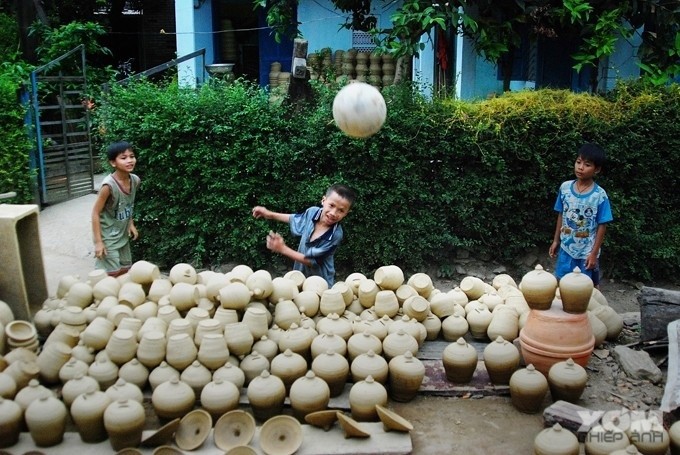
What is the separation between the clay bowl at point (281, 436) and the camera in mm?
3771

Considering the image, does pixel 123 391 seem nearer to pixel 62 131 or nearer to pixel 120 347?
pixel 120 347

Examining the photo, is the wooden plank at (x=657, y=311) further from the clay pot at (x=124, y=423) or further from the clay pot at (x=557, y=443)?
the clay pot at (x=124, y=423)

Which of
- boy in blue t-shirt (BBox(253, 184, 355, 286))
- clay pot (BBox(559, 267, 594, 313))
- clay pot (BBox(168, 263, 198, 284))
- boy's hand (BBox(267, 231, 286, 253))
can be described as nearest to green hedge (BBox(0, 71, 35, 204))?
clay pot (BBox(168, 263, 198, 284))

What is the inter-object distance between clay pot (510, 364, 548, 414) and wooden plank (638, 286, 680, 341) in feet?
4.69

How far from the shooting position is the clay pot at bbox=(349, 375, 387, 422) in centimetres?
409

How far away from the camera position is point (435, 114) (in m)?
7.09

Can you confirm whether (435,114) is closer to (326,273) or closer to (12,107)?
(326,273)

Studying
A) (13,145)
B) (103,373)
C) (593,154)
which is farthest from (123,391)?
(13,145)

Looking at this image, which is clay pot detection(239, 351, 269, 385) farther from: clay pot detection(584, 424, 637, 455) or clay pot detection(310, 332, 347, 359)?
clay pot detection(584, 424, 637, 455)

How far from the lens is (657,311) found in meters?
5.22

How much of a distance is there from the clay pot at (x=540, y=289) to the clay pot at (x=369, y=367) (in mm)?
1142

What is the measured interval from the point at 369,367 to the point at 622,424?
5.22ft

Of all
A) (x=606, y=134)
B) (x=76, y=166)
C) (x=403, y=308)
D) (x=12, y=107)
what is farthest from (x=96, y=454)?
(x=76, y=166)

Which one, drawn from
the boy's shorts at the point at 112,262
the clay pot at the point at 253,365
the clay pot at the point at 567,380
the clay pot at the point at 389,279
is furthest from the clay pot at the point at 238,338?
the clay pot at the point at 567,380
